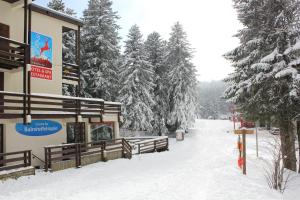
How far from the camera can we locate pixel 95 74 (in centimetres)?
3275

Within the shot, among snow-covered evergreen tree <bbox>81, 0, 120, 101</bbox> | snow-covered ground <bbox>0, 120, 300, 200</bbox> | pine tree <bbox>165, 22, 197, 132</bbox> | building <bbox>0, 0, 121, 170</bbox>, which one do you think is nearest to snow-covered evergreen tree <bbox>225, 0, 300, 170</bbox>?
snow-covered ground <bbox>0, 120, 300, 200</bbox>

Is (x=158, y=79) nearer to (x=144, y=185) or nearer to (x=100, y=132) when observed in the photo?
(x=100, y=132)

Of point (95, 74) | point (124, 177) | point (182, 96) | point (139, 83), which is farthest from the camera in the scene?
point (182, 96)

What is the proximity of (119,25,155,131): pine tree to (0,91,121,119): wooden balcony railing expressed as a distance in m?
13.7

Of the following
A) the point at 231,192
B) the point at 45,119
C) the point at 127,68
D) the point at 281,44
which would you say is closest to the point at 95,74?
the point at 127,68

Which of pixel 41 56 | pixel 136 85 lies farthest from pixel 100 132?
pixel 136 85

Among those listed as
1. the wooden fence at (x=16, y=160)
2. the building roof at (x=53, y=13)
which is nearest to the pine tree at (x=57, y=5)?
the building roof at (x=53, y=13)

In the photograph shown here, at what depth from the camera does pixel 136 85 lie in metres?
36.8

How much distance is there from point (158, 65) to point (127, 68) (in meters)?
5.97

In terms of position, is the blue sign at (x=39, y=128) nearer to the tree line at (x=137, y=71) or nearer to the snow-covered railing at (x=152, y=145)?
the snow-covered railing at (x=152, y=145)

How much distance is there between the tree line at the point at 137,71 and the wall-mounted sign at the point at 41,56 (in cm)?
1044

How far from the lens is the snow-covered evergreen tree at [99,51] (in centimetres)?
3294

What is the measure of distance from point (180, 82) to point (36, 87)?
2457cm

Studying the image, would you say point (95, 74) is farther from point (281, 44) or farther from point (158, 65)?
point (281, 44)
